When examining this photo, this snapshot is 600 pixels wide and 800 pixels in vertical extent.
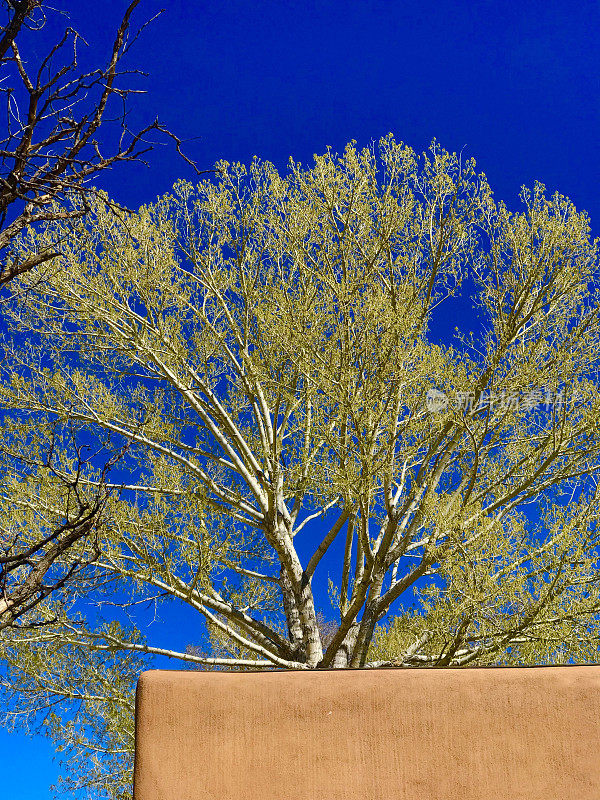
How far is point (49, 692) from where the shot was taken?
8.69 m

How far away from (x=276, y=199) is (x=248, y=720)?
24.0 ft

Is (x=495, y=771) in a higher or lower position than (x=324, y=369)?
lower

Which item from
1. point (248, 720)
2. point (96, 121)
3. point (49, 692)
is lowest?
point (248, 720)

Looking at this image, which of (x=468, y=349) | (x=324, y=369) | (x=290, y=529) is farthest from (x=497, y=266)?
(x=290, y=529)

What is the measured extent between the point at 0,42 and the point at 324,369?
4.70 metres

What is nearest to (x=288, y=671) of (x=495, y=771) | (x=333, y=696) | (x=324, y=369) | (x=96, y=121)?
(x=333, y=696)

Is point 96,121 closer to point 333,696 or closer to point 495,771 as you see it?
point 333,696

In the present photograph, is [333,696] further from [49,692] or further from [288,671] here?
[49,692]

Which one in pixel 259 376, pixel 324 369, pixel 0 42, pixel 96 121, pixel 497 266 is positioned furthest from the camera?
pixel 259 376

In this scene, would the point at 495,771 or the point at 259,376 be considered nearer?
the point at 495,771

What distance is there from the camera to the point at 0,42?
3.07 metres

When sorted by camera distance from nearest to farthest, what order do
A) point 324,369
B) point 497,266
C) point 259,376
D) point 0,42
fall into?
point 0,42, point 324,369, point 497,266, point 259,376

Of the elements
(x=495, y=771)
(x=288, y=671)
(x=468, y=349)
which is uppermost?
(x=468, y=349)

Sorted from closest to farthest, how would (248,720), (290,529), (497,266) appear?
(248,720)
(497,266)
(290,529)
